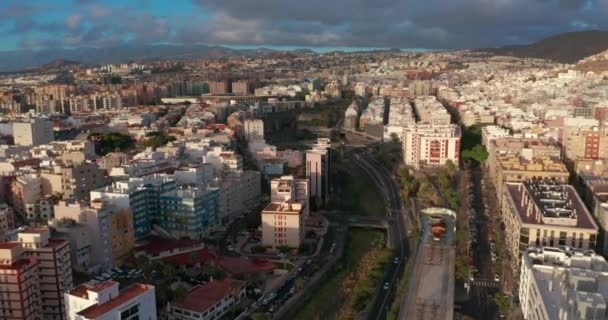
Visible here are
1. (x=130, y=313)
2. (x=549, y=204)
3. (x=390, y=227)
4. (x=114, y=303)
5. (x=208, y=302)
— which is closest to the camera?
(x=114, y=303)

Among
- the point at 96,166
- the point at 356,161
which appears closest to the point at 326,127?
the point at 356,161

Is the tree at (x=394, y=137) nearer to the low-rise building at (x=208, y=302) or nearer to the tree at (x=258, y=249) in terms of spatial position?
the tree at (x=258, y=249)

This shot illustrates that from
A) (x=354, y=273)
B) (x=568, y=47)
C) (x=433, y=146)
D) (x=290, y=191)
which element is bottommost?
(x=354, y=273)

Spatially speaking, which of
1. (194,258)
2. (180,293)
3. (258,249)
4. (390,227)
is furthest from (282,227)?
(180,293)

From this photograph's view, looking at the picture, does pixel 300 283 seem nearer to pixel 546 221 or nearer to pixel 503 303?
pixel 503 303

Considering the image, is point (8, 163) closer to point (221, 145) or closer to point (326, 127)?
point (221, 145)

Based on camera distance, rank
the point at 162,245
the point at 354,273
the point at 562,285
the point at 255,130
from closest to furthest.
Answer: the point at 562,285 → the point at 354,273 → the point at 162,245 → the point at 255,130
